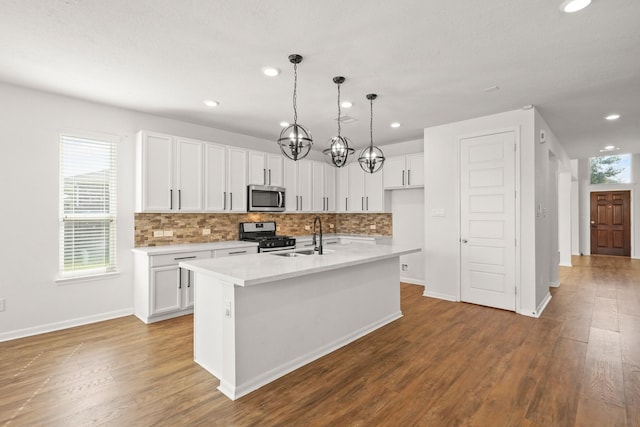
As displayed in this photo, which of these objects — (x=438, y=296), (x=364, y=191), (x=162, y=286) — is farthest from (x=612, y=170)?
(x=162, y=286)

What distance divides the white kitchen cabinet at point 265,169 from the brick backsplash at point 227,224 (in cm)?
66

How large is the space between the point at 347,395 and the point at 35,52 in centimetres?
375

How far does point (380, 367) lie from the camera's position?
8.88ft

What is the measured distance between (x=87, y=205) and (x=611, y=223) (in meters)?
12.5

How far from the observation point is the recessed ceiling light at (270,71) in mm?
2963

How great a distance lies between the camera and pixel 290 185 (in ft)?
18.8

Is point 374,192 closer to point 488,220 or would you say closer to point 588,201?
point 488,220

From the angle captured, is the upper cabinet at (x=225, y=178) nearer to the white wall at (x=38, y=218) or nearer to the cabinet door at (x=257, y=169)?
Answer: the cabinet door at (x=257, y=169)

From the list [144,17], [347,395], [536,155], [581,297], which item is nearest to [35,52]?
[144,17]

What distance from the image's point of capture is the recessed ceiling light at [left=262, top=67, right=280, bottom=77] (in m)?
2.96

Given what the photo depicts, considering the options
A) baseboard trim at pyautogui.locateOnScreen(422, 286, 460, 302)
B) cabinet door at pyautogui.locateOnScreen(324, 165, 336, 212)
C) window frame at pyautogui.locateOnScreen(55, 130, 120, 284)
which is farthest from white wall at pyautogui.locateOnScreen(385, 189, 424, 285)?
window frame at pyautogui.locateOnScreen(55, 130, 120, 284)

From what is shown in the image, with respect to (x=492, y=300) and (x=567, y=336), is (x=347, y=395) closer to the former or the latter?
(x=567, y=336)

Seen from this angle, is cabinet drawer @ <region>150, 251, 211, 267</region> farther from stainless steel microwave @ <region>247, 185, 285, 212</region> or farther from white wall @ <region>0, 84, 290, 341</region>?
stainless steel microwave @ <region>247, 185, 285, 212</region>

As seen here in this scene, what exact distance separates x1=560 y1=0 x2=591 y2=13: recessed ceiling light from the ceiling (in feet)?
0.15
